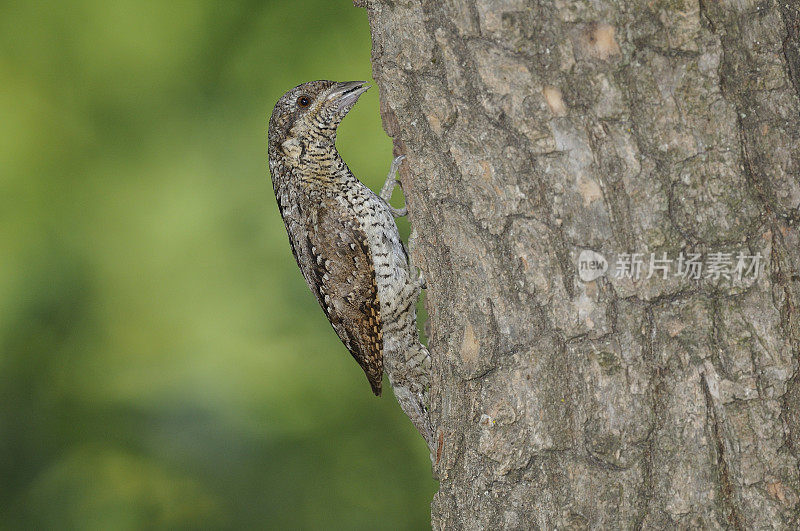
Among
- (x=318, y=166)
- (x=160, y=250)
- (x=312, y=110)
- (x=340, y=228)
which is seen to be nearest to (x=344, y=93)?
(x=312, y=110)

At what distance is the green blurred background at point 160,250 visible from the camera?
3889 millimetres

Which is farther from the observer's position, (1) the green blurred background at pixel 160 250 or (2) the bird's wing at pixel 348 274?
(1) the green blurred background at pixel 160 250

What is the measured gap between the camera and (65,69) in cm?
390

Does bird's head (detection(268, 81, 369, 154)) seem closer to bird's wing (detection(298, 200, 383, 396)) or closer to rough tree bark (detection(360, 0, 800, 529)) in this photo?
bird's wing (detection(298, 200, 383, 396))

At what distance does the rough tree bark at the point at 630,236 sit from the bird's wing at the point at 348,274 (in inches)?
43.3

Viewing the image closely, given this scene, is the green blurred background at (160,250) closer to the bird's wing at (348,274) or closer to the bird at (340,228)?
the bird at (340,228)

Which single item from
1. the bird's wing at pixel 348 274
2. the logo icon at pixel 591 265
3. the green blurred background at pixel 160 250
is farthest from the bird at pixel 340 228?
the logo icon at pixel 591 265

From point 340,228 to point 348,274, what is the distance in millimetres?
201

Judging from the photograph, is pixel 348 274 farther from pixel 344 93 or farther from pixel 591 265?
pixel 591 265

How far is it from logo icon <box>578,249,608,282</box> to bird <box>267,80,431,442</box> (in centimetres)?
121

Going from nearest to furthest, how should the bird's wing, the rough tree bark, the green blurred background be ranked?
the rough tree bark < the bird's wing < the green blurred background

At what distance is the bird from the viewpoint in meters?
2.72

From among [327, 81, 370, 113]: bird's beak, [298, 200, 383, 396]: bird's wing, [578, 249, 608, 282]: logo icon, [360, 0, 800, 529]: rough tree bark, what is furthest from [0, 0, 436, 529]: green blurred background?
[578, 249, 608, 282]: logo icon

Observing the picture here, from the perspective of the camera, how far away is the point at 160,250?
3.94 m
